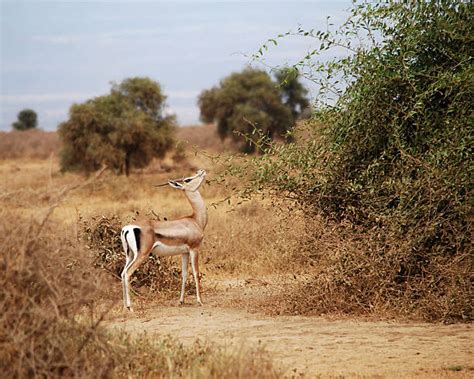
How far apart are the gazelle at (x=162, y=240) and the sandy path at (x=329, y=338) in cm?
56

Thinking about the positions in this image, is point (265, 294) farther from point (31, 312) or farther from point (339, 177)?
point (31, 312)

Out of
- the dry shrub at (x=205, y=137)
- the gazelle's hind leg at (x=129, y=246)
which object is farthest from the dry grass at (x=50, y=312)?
the dry shrub at (x=205, y=137)

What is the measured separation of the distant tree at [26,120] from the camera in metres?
80.2

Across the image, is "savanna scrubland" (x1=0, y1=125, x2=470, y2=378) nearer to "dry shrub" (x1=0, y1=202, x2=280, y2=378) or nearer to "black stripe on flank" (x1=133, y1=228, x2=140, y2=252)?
"dry shrub" (x1=0, y1=202, x2=280, y2=378)

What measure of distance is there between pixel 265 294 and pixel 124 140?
68.0ft

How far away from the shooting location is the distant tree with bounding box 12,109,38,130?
263 ft

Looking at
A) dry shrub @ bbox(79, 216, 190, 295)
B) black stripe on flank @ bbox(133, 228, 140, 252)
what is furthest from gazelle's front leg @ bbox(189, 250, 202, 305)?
dry shrub @ bbox(79, 216, 190, 295)

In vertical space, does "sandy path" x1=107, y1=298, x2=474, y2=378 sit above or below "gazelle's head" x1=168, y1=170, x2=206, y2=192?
below

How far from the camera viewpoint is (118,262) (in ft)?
41.6

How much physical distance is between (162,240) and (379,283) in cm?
289

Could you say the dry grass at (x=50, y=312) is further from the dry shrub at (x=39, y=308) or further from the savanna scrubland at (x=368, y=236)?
the savanna scrubland at (x=368, y=236)

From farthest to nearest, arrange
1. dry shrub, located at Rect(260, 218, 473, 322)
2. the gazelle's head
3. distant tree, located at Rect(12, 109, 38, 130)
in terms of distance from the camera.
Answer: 1. distant tree, located at Rect(12, 109, 38, 130)
2. the gazelle's head
3. dry shrub, located at Rect(260, 218, 473, 322)

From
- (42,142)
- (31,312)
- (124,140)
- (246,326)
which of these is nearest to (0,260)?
(31,312)

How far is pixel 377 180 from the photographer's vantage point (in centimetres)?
1108
